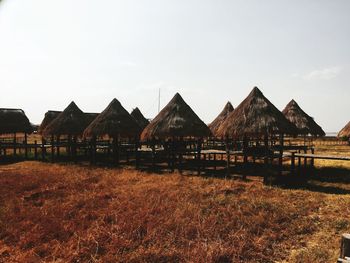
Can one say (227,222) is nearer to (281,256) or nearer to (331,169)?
(281,256)

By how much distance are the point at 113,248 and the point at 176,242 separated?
4.70 ft

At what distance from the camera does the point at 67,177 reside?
1552 cm

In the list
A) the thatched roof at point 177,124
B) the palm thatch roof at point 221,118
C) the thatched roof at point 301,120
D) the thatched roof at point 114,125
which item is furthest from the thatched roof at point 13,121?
the thatched roof at point 301,120

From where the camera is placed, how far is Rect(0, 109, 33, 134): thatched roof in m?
27.0

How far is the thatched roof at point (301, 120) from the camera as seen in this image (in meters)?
22.6

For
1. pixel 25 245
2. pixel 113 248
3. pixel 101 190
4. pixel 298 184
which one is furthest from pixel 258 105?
pixel 25 245

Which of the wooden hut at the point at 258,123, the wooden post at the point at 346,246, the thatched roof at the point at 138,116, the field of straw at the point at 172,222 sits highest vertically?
the thatched roof at the point at 138,116

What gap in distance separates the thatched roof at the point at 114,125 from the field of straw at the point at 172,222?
23.7 feet

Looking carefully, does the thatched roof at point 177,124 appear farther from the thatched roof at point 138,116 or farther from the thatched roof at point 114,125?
the thatched roof at point 138,116

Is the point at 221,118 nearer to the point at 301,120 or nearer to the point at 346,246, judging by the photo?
the point at 301,120

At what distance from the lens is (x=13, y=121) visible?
2764cm

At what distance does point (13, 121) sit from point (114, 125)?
12.0m

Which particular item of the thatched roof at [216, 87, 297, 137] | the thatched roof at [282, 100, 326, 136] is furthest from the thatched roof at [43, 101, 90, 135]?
the thatched roof at [282, 100, 326, 136]

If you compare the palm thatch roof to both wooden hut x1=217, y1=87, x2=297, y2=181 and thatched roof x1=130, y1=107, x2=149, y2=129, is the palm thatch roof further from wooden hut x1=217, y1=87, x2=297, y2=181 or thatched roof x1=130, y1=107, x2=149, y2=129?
wooden hut x1=217, y1=87, x2=297, y2=181
